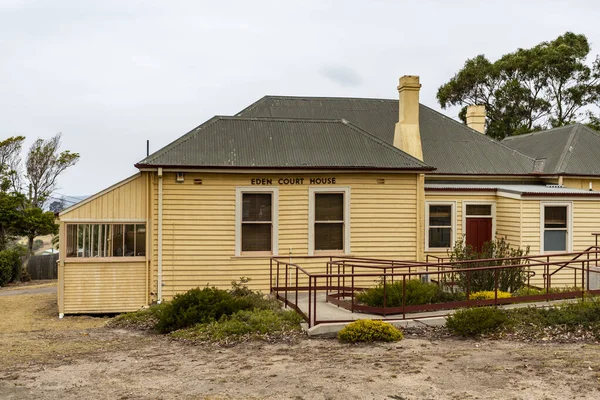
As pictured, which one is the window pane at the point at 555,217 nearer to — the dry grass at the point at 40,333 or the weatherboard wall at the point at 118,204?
the weatherboard wall at the point at 118,204

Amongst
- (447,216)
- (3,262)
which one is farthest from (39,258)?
(447,216)

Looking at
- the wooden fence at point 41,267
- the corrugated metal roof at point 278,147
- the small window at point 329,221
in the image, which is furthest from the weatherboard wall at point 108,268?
the wooden fence at point 41,267

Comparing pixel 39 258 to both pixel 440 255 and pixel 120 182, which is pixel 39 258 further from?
pixel 440 255

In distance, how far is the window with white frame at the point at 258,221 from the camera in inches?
627

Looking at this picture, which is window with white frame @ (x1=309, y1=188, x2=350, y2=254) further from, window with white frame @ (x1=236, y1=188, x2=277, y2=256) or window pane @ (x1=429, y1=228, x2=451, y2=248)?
window pane @ (x1=429, y1=228, x2=451, y2=248)

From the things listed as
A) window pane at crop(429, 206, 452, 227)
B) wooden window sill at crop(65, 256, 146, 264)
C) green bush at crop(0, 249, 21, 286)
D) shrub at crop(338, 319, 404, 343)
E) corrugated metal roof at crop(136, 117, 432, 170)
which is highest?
corrugated metal roof at crop(136, 117, 432, 170)

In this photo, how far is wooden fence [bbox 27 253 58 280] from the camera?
31.4 meters

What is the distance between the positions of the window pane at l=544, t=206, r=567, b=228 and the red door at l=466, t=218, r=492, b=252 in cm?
174

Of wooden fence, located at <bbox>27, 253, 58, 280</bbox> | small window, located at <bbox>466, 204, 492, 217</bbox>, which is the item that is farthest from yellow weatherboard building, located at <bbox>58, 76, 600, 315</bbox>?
wooden fence, located at <bbox>27, 253, 58, 280</bbox>

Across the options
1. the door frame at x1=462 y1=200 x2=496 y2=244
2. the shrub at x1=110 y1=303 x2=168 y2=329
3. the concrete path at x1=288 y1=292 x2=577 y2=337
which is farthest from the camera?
the door frame at x1=462 y1=200 x2=496 y2=244

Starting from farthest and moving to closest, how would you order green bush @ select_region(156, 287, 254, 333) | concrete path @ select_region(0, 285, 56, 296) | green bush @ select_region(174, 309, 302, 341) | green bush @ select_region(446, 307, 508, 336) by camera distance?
concrete path @ select_region(0, 285, 56, 296) → green bush @ select_region(156, 287, 254, 333) → green bush @ select_region(174, 309, 302, 341) → green bush @ select_region(446, 307, 508, 336)

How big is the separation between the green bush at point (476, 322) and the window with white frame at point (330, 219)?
557 cm

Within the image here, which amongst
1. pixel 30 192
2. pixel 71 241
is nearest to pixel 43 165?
pixel 30 192

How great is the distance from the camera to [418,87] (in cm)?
1989
